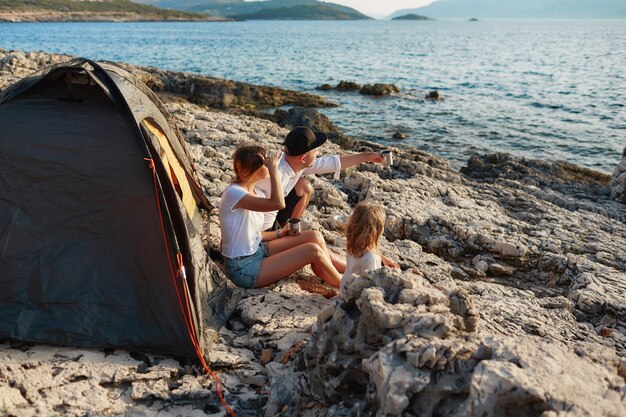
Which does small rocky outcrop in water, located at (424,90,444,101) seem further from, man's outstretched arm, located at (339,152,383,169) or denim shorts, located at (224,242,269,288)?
denim shorts, located at (224,242,269,288)

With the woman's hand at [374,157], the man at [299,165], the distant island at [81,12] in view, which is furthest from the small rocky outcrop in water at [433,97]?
the distant island at [81,12]

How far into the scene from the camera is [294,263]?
6145 mm

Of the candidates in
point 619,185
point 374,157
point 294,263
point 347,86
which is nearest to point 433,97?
point 347,86

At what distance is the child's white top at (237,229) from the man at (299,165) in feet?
2.46

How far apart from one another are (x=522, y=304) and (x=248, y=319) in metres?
3.57

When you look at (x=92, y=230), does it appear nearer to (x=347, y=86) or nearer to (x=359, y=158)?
(x=359, y=158)

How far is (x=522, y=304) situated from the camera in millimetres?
6684

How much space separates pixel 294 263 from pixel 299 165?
1452 mm

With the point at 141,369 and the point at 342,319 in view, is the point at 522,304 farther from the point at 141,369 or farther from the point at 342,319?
the point at 141,369

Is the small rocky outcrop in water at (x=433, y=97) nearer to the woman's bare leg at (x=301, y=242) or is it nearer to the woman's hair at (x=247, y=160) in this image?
the woman's bare leg at (x=301, y=242)

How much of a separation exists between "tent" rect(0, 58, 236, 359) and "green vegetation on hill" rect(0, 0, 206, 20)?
374 feet

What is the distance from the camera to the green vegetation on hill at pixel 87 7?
107 meters

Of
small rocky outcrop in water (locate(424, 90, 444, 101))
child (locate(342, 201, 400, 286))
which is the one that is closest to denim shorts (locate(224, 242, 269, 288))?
child (locate(342, 201, 400, 286))

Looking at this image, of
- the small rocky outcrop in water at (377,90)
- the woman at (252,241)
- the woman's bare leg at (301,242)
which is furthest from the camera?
the small rocky outcrop in water at (377,90)
